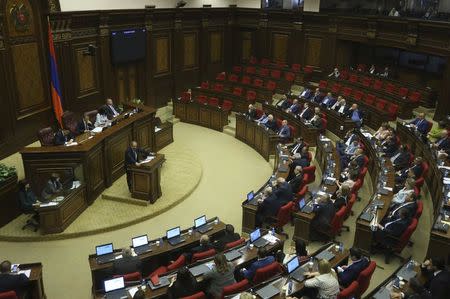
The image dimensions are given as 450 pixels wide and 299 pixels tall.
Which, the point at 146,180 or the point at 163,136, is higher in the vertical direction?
the point at 146,180

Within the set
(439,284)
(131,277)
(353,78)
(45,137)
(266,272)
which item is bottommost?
(131,277)

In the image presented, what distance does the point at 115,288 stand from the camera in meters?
6.29

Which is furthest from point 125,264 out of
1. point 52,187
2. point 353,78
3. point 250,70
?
point 250,70

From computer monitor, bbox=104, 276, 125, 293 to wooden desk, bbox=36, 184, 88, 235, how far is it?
318 cm

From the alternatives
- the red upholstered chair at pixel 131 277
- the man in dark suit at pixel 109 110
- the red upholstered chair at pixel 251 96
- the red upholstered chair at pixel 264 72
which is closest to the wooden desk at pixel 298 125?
the red upholstered chair at pixel 251 96

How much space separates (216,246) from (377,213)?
321 cm

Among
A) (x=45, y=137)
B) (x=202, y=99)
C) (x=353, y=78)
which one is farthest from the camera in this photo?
(x=202, y=99)

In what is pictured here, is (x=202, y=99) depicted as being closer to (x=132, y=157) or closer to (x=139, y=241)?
(x=132, y=157)

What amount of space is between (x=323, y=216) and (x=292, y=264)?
1.98 meters

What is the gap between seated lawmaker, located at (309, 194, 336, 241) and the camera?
27.5 ft

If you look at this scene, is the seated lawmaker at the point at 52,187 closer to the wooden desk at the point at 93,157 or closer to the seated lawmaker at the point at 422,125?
the wooden desk at the point at 93,157

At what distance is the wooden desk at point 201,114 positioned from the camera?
16.3 metres

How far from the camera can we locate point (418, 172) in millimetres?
9945

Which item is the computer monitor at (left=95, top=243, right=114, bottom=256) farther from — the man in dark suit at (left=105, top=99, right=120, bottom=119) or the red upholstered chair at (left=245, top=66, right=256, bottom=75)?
the red upholstered chair at (left=245, top=66, right=256, bottom=75)
